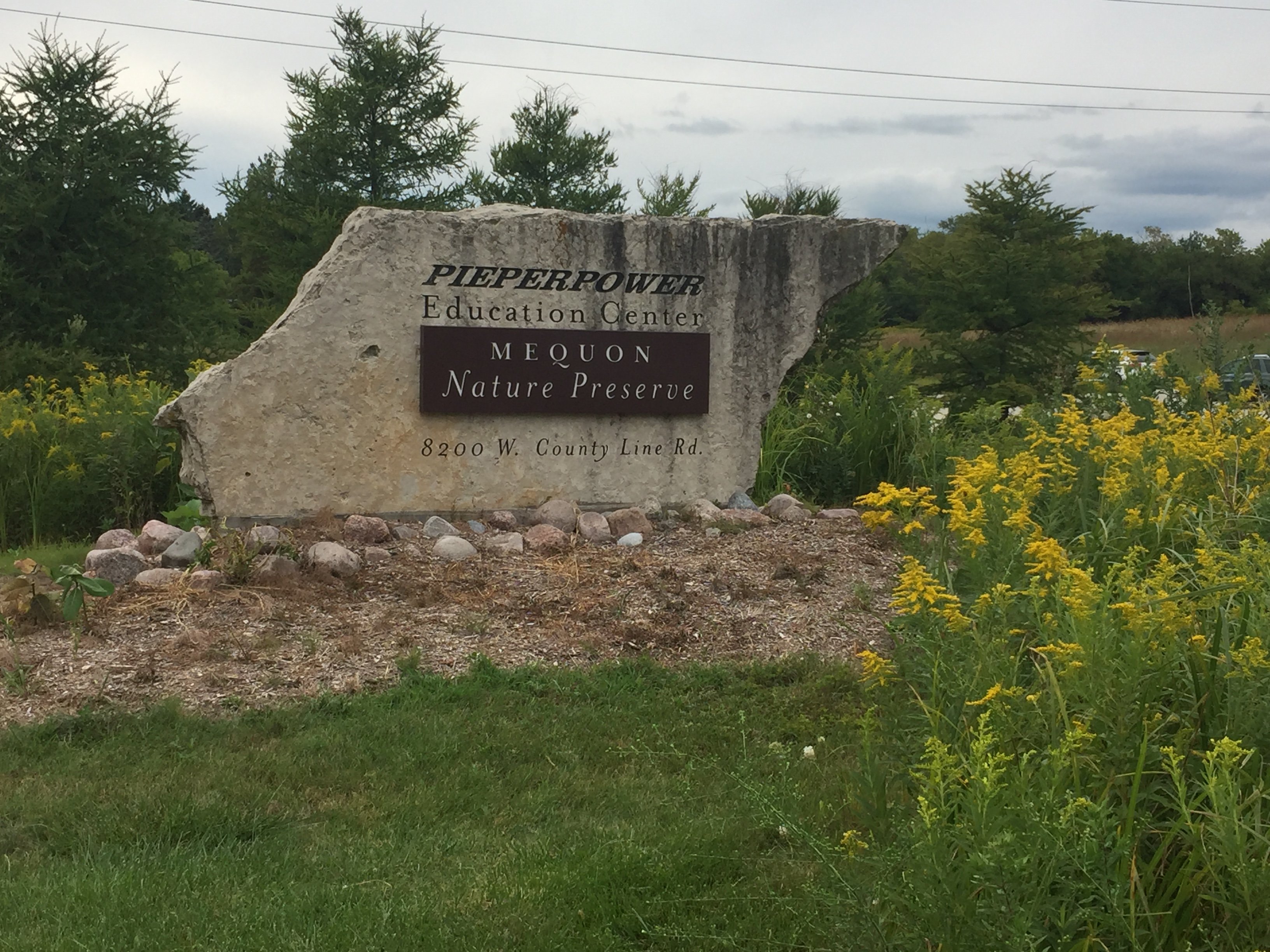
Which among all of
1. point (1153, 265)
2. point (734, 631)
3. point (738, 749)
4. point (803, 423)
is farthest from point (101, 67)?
point (1153, 265)

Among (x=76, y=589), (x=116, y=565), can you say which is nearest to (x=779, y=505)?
(x=116, y=565)

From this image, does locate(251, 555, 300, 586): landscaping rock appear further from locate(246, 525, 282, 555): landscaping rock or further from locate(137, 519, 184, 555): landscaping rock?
locate(137, 519, 184, 555): landscaping rock

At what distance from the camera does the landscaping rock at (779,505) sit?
8133mm

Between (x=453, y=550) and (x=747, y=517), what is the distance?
81.0 inches

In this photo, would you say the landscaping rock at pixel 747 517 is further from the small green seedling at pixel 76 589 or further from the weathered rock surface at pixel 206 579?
the small green seedling at pixel 76 589

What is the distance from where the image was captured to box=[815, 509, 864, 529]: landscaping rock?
774 centimetres

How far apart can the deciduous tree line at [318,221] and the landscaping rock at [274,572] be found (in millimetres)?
7294

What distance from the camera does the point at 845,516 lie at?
7.92 meters

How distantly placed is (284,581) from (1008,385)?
39.1 ft

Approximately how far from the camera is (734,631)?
19.2ft

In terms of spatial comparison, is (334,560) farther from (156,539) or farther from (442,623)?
(156,539)

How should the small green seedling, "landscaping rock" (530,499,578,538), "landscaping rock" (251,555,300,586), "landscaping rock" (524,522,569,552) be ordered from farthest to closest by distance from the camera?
1. "landscaping rock" (530,499,578,538)
2. "landscaping rock" (524,522,569,552)
3. "landscaping rock" (251,555,300,586)
4. the small green seedling

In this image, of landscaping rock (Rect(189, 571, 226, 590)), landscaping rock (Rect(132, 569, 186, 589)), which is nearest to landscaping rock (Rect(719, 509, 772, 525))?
landscaping rock (Rect(189, 571, 226, 590))

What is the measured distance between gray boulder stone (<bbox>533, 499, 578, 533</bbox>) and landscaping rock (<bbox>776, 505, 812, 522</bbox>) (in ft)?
4.58
